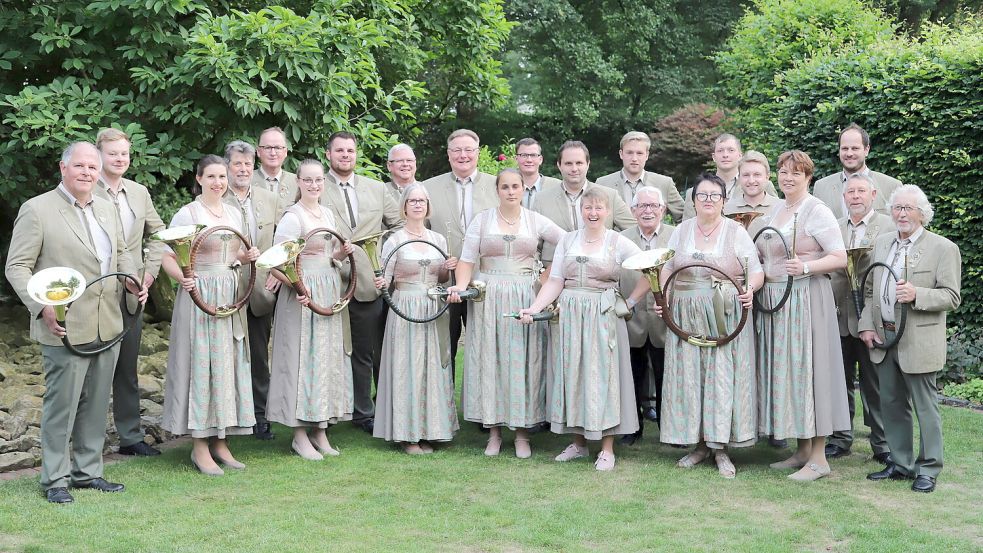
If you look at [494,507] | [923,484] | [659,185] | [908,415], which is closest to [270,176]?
[659,185]

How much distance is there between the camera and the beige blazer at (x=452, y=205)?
26.5 ft

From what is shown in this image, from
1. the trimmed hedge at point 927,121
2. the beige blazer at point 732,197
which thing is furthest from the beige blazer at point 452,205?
the trimmed hedge at point 927,121

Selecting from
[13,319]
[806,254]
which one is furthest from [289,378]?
[13,319]

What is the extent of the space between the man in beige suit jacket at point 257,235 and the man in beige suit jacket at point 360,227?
0.52 metres

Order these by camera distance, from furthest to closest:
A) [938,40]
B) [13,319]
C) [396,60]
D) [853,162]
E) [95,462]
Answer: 1. [396,60]
2. [13,319]
3. [938,40]
4. [853,162]
5. [95,462]

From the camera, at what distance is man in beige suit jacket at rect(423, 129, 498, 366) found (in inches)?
315

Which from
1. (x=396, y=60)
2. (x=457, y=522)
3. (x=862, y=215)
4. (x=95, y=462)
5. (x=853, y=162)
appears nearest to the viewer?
(x=457, y=522)

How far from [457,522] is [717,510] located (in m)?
1.58

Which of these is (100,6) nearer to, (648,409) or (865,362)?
(648,409)

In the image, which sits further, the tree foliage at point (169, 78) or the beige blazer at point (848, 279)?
the tree foliage at point (169, 78)

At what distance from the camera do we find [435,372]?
7.41 metres

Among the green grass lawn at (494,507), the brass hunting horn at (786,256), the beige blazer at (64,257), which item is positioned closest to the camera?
the green grass lawn at (494,507)

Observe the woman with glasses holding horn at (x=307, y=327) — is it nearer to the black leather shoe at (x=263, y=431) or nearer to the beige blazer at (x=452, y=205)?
the black leather shoe at (x=263, y=431)

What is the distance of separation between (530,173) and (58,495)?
4.25m
